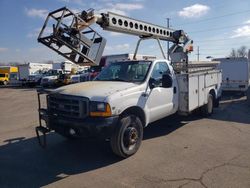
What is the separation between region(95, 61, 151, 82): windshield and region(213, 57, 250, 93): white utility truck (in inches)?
413

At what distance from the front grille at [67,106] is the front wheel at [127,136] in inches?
29.1

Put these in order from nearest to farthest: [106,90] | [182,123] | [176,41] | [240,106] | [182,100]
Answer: [106,90] < [182,100] < [182,123] < [176,41] < [240,106]

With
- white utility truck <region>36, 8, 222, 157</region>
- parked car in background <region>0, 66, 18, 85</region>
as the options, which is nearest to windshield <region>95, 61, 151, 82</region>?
white utility truck <region>36, 8, 222, 157</region>

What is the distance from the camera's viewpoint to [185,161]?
488cm

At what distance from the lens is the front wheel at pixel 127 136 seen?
4.82m

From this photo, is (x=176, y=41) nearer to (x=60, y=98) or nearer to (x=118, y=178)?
(x=60, y=98)

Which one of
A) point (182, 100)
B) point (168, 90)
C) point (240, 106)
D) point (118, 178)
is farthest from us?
point (240, 106)

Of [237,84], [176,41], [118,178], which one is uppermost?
[176,41]

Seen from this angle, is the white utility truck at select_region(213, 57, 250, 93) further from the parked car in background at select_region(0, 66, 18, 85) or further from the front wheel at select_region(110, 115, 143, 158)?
the parked car in background at select_region(0, 66, 18, 85)

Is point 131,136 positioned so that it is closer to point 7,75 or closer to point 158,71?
point 158,71

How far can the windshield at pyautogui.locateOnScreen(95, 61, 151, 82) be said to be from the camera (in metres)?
5.84

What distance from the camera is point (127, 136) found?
→ 505 cm

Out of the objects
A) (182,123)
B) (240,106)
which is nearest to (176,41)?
(182,123)

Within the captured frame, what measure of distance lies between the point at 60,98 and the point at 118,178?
6.51 feet
